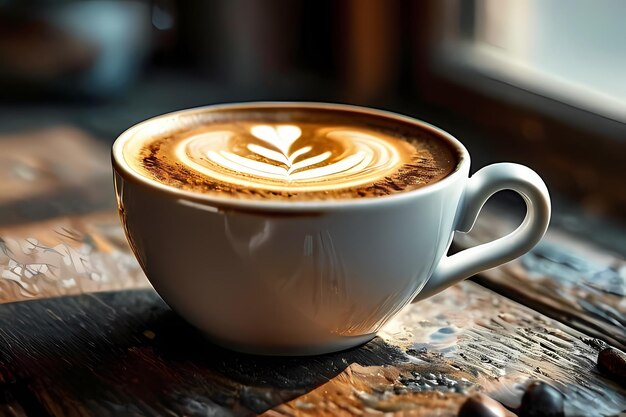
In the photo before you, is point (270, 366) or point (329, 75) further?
point (329, 75)

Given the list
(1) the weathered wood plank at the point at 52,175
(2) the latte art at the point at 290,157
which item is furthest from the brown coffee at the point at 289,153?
(1) the weathered wood plank at the point at 52,175

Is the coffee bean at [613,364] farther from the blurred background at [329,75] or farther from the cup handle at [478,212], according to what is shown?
the blurred background at [329,75]

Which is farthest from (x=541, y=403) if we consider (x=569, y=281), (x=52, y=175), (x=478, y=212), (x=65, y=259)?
(x=52, y=175)

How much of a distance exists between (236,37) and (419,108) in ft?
1.53

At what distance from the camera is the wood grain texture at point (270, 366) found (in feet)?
1.91

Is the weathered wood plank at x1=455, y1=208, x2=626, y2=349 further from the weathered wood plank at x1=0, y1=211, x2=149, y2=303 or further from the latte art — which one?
the weathered wood plank at x1=0, y1=211, x2=149, y2=303

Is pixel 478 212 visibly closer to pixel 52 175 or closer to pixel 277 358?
pixel 277 358

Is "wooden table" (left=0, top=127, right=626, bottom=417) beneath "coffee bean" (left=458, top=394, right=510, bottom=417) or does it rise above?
beneath

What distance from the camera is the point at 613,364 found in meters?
0.63

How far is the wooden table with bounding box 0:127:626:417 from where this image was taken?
585 millimetres

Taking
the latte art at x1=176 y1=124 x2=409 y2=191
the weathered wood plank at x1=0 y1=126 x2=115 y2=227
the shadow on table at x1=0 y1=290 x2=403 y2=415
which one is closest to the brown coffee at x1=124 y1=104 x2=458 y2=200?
the latte art at x1=176 y1=124 x2=409 y2=191

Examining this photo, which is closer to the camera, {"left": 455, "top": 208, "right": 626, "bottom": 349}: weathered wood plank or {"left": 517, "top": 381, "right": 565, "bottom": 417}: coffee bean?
{"left": 517, "top": 381, "right": 565, "bottom": 417}: coffee bean

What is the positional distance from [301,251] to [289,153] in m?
0.17

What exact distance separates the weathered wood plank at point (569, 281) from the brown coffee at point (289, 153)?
0.54 feet
